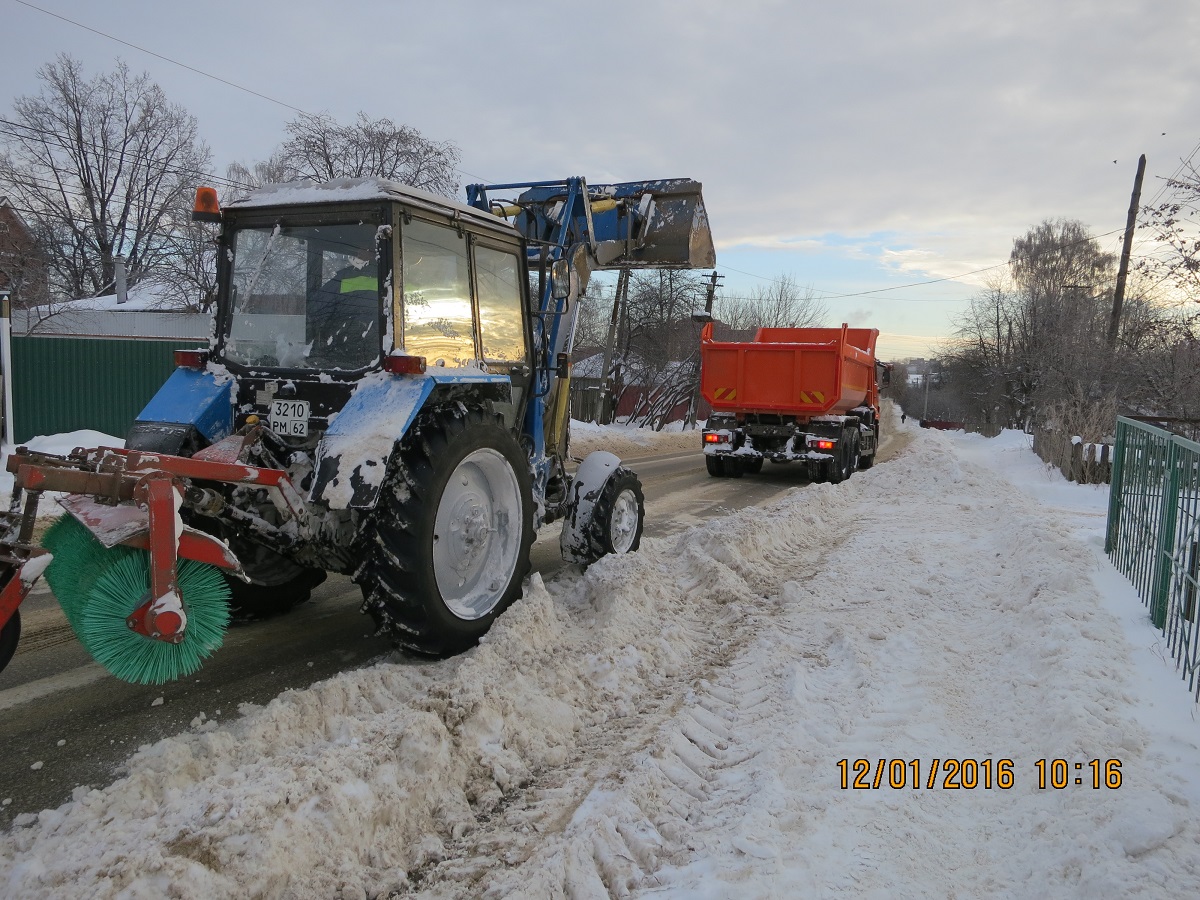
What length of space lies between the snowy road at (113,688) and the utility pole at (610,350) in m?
18.3

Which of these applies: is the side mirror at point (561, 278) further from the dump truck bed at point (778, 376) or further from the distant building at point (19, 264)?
the distant building at point (19, 264)

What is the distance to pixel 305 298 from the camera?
4309 millimetres

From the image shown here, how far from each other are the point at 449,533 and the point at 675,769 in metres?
1.77

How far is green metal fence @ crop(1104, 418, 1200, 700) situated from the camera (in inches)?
157

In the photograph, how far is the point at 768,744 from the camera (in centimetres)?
329

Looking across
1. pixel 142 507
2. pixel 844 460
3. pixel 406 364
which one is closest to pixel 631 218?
pixel 406 364

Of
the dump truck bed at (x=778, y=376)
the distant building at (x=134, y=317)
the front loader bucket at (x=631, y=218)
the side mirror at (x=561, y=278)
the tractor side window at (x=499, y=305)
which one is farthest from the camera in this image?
the distant building at (x=134, y=317)

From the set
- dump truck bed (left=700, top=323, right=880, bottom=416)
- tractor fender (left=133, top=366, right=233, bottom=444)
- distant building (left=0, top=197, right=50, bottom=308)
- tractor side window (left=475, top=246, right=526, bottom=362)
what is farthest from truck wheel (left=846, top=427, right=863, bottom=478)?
distant building (left=0, top=197, right=50, bottom=308)

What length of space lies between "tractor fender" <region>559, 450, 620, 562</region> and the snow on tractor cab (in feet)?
1.47

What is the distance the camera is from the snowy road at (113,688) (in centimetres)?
309

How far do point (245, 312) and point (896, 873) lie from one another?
4.23 metres

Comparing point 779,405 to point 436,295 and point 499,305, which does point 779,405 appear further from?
point 436,295
